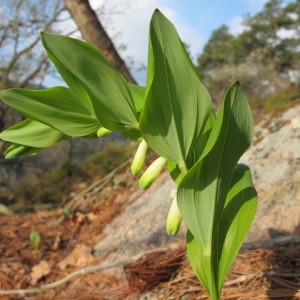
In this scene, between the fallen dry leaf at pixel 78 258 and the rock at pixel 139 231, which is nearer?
the rock at pixel 139 231

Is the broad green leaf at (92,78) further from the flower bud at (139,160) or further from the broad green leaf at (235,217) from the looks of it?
the broad green leaf at (235,217)

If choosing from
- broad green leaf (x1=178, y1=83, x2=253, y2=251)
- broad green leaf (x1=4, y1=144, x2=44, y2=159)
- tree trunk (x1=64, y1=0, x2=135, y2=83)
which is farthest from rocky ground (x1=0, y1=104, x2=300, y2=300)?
tree trunk (x1=64, y1=0, x2=135, y2=83)

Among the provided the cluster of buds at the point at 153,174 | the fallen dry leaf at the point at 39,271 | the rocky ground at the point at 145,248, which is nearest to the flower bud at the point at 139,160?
the cluster of buds at the point at 153,174

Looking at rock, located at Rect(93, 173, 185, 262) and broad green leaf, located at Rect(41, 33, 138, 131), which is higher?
broad green leaf, located at Rect(41, 33, 138, 131)

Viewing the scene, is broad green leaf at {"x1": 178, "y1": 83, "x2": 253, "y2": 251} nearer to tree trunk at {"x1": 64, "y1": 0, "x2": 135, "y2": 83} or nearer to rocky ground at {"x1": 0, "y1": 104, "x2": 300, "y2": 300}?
rocky ground at {"x1": 0, "y1": 104, "x2": 300, "y2": 300}

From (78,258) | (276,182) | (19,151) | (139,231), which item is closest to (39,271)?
(78,258)
